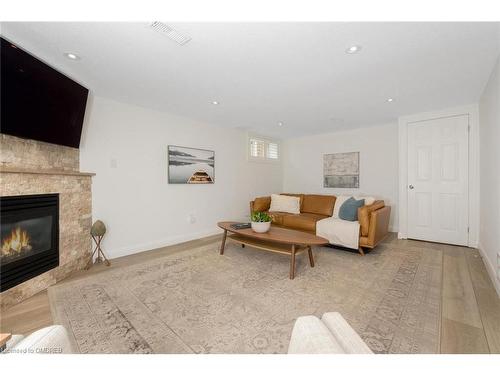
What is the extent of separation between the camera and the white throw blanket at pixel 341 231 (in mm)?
3078

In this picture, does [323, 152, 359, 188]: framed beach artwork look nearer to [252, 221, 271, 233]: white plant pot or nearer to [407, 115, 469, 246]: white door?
[407, 115, 469, 246]: white door

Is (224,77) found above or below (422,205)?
above

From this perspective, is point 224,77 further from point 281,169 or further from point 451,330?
point 281,169

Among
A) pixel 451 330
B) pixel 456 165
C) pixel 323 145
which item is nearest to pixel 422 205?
pixel 456 165

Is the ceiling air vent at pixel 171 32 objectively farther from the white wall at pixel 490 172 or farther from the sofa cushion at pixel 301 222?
the sofa cushion at pixel 301 222

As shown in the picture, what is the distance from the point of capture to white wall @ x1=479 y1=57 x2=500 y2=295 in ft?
6.93

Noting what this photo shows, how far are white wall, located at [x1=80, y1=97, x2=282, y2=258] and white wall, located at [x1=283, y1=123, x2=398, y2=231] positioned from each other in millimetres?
1944

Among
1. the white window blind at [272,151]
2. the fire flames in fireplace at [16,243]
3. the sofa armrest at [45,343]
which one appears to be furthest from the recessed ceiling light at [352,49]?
the white window blind at [272,151]

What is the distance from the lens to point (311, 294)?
1.97 m

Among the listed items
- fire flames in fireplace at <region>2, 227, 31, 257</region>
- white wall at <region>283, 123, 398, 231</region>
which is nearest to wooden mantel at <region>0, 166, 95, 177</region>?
fire flames in fireplace at <region>2, 227, 31, 257</region>

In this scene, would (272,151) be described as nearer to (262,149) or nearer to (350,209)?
(262,149)

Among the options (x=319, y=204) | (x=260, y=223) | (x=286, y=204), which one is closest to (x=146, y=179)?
(x=260, y=223)

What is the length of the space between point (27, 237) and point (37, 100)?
133 centimetres

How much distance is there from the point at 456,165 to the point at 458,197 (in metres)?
0.50
